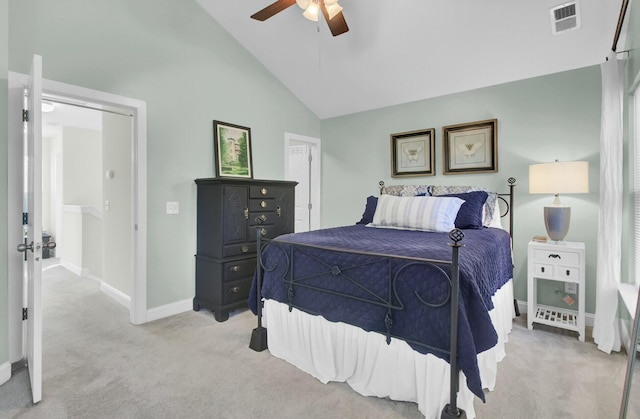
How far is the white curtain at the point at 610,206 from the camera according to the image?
246cm

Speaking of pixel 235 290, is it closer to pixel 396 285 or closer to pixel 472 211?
pixel 396 285

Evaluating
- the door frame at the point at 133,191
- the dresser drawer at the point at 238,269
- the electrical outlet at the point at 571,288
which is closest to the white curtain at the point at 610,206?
the electrical outlet at the point at 571,288

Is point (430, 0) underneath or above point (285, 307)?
above

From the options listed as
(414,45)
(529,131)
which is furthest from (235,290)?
(529,131)


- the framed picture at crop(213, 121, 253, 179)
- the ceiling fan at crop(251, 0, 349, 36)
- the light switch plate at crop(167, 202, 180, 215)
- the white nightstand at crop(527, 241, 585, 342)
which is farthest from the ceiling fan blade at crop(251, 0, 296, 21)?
the white nightstand at crop(527, 241, 585, 342)

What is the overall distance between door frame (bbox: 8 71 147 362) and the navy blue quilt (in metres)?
1.27

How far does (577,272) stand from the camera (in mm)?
2707

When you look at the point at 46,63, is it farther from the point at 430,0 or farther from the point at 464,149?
the point at 464,149

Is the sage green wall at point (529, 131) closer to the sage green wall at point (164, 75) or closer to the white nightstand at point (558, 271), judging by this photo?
the white nightstand at point (558, 271)

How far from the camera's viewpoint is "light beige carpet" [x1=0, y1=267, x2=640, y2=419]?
175 cm

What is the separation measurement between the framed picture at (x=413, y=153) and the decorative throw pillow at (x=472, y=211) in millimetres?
863

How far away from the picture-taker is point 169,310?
3.19m

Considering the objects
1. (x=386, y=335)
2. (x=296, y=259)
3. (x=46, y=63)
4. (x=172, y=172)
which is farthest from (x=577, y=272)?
(x=46, y=63)

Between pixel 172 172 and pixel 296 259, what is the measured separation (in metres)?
1.78
